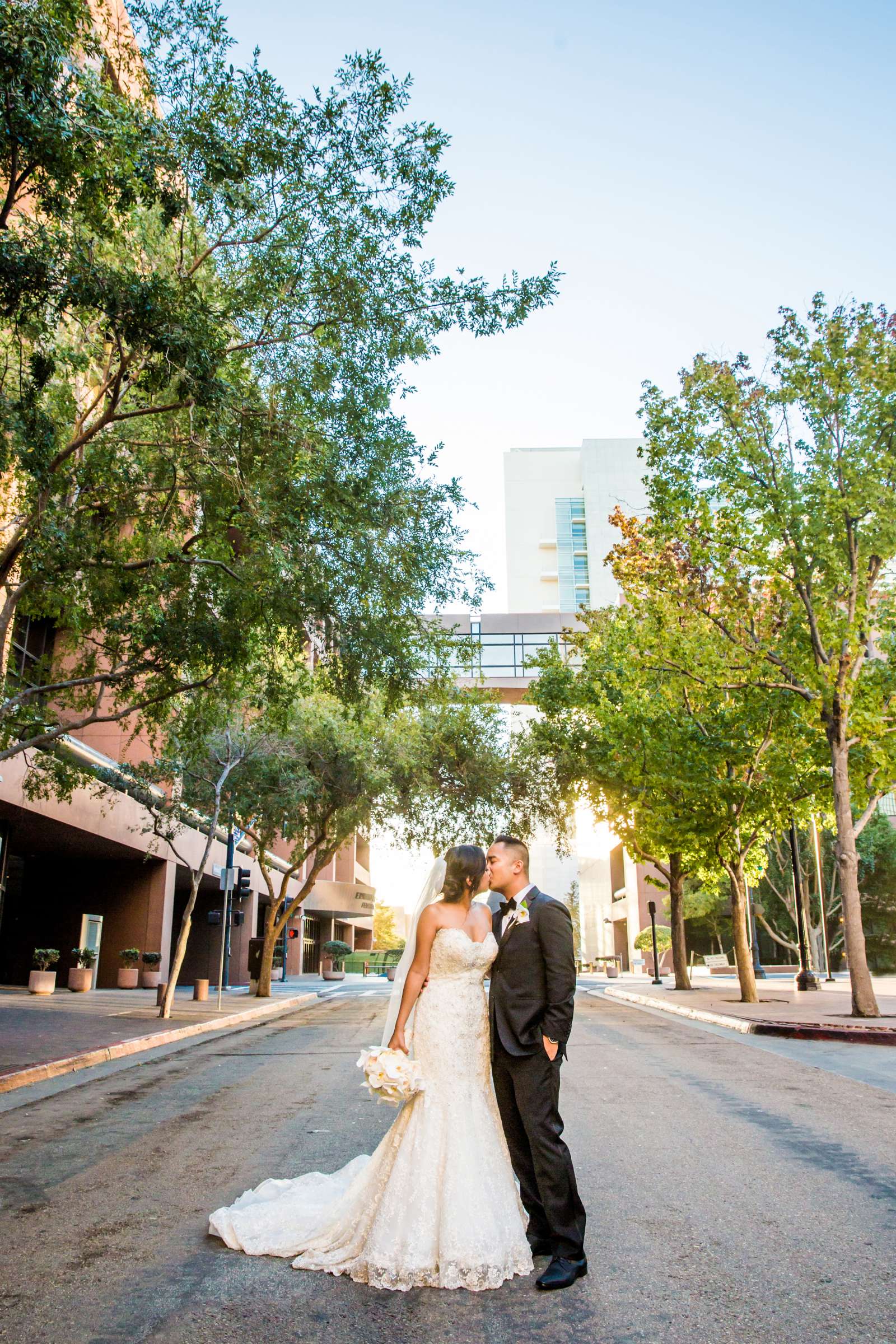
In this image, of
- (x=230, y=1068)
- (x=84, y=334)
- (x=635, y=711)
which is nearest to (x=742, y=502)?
(x=635, y=711)

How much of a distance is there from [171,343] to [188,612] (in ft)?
17.5

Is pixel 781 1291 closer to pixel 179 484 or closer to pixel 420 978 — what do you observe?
pixel 420 978

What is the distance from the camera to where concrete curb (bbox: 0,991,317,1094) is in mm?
10953

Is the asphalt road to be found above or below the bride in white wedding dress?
below

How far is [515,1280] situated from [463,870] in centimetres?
167

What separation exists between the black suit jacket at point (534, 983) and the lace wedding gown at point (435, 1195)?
9 cm

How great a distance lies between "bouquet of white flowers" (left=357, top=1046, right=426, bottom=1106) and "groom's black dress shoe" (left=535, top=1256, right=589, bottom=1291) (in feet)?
2.80

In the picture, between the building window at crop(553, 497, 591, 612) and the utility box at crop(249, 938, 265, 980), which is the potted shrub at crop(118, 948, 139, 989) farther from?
the building window at crop(553, 497, 591, 612)

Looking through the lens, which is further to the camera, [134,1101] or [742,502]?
[742,502]

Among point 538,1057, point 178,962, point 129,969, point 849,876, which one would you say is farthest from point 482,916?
point 129,969

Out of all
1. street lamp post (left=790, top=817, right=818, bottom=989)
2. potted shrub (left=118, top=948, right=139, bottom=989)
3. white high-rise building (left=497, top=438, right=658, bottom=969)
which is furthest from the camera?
white high-rise building (left=497, top=438, right=658, bottom=969)

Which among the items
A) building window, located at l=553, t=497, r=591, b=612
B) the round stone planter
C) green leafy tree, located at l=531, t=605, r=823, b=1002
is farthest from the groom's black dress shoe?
building window, located at l=553, t=497, r=591, b=612

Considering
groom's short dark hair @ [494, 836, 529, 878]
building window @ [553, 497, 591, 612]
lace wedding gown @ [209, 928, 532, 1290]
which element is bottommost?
lace wedding gown @ [209, 928, 532, 1290]

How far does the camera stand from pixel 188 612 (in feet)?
45.1
